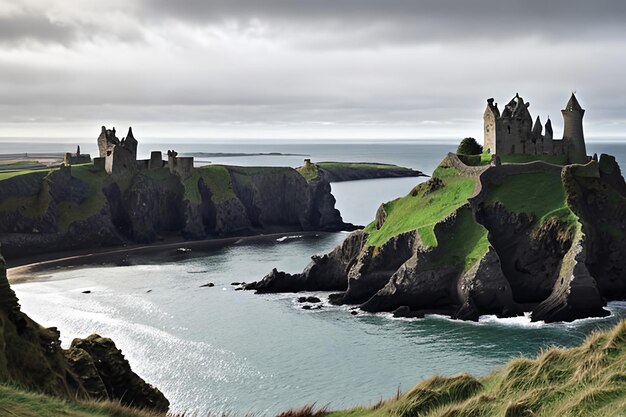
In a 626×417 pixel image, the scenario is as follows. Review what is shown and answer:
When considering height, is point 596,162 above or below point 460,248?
above

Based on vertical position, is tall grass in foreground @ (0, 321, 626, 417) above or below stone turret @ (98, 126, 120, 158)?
below

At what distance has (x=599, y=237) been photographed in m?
75.9

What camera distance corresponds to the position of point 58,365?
2320 centimetres

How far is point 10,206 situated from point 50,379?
98.2 metres

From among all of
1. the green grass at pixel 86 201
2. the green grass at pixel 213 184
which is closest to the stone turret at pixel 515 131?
the green grass at pixel 213 184

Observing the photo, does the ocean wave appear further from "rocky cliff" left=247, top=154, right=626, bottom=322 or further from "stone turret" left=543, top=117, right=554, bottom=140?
"stone turret" left=543, top=117, right=554, bottom=140

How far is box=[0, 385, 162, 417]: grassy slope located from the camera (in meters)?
15.2

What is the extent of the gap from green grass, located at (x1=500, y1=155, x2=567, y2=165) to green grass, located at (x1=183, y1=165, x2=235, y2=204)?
62134 millimetres

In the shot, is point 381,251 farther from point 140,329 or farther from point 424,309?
point 140,329

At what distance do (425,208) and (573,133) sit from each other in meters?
25.6

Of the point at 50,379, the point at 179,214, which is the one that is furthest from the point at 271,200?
the point at 50,379

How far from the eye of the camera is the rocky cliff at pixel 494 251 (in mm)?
68062

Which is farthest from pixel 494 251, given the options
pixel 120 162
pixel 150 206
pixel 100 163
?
pixel 100 163

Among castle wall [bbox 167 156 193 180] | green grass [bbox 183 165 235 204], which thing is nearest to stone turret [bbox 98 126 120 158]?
castle wall [bbox 167 156 193 180]
